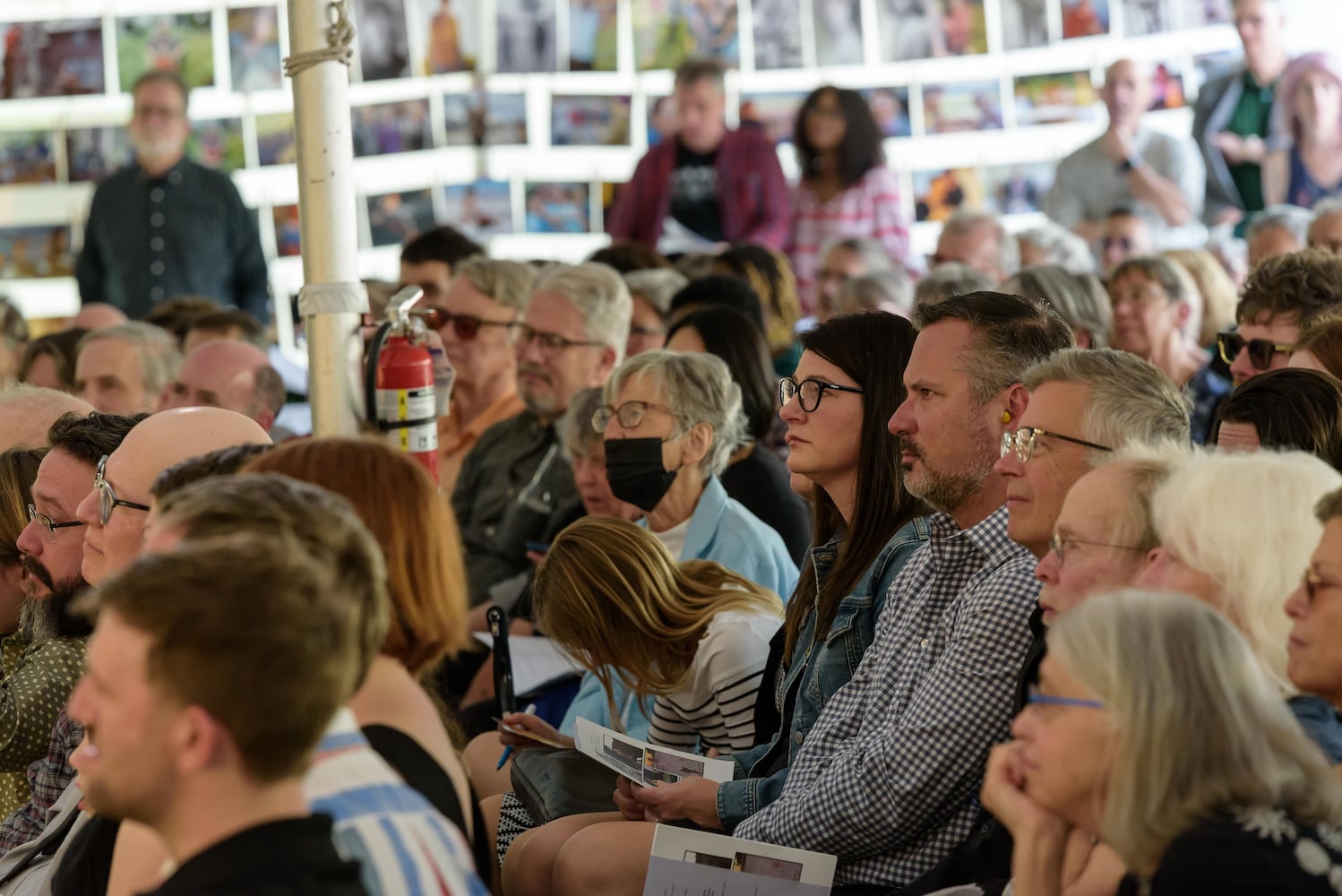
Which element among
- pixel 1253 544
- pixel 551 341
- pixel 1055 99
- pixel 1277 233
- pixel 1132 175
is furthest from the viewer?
pixel 1055 99

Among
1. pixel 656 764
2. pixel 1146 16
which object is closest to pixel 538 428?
pixel 656 764

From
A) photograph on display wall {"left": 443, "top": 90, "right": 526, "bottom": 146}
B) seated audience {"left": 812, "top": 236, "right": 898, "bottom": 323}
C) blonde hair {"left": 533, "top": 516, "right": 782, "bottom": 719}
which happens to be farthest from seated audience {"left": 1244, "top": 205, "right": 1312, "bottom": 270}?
photograph on display wall {"left": 443, "top": 90, "right": 526, "bottom": 146}

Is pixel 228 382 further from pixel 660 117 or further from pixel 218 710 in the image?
pixel 660 117

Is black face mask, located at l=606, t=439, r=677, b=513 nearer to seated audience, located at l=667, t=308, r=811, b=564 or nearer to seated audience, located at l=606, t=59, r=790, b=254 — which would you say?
seated audience, located at l=667, t=308, r=811, b=564

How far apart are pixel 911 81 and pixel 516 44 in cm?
216

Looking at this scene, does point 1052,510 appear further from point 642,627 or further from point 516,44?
point 516,44

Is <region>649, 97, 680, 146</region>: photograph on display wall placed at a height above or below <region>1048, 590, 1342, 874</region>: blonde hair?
above

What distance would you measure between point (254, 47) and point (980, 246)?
13.3 ft

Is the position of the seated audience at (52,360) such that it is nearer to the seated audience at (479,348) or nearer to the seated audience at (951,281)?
the seated audience at (479,348)

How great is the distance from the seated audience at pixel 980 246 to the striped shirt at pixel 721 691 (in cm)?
404

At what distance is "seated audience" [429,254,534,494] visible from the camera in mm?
6258

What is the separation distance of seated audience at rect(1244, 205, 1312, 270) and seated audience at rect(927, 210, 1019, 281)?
107 centimetres

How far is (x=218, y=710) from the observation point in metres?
1.61

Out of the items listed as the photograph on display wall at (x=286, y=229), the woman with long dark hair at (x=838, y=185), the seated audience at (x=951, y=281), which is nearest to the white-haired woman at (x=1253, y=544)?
the seated audience at (x=951, y=281)
